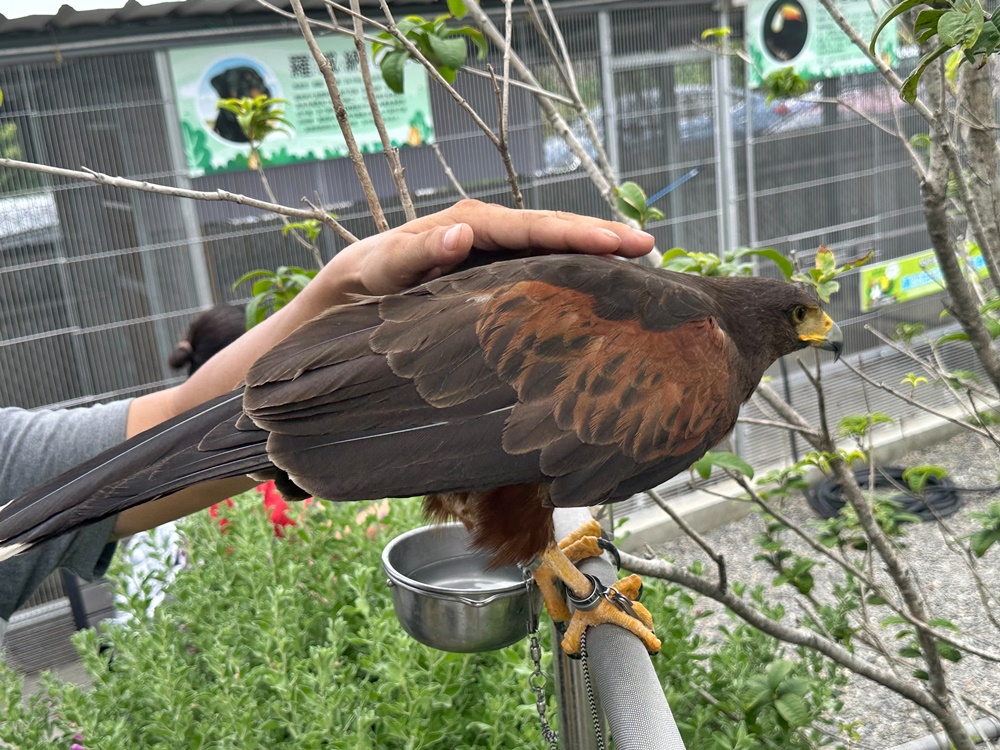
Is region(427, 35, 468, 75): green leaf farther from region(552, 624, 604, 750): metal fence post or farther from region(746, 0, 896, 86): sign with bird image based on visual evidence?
region(746, 0, 896, 86): sign with bird image

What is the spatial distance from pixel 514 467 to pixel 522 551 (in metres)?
0.22

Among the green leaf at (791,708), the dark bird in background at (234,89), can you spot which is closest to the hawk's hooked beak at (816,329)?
the green leaf at (791,708)

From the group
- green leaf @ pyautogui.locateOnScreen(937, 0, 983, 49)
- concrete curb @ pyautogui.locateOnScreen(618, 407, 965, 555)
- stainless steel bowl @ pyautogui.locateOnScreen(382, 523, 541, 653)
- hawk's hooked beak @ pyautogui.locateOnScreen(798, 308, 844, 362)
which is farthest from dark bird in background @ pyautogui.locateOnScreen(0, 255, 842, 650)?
concrete curb @ pyautogui.locateOnScreen(618, 407, 965, 555)

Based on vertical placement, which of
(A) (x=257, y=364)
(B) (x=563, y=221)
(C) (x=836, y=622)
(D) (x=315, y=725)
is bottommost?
(C) (x=836, y=622)

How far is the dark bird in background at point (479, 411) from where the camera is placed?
1607 mm

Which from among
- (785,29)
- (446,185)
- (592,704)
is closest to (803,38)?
(785,29)

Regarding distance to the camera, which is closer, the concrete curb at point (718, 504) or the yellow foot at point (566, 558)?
the yellow foot at point (566, 558)

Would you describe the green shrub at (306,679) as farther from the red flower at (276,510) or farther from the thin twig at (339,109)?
the thin twig at (339,109)

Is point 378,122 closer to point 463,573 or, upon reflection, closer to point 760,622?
point 463,573

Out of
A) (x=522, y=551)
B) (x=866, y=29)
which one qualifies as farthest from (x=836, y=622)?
(x=866, y=29)

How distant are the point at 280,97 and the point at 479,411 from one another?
394cm

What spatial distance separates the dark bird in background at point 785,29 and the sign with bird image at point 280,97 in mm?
2525

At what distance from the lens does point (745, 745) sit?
184 centimetres

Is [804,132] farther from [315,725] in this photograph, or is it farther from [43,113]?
[315,725]
